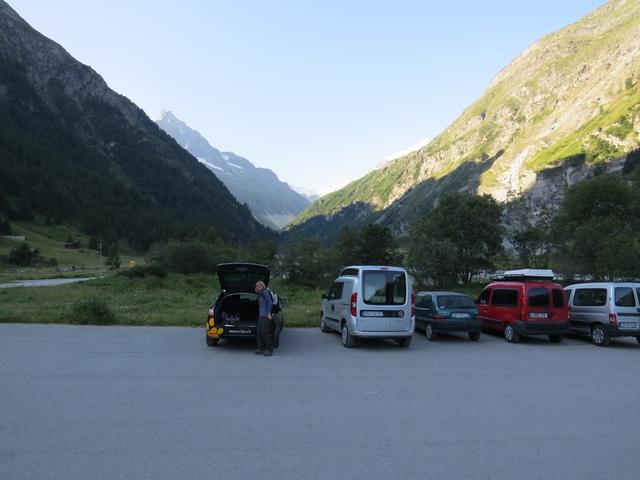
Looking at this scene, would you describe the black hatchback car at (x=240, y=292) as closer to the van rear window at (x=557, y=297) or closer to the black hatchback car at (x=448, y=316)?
the black hatchback car at (x=448, y=316)

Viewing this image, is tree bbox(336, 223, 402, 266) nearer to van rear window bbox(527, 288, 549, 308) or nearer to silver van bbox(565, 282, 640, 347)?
silver van bbox(565, 282, 640, 347)

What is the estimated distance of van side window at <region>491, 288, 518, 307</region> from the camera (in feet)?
47.3

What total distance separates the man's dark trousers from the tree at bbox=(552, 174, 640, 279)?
28876 mm

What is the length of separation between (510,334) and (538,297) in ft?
4.49

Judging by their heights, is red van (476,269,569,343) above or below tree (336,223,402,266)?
below

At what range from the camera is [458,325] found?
Result: 1421cm

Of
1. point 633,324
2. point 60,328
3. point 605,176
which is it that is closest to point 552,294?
point 633,324

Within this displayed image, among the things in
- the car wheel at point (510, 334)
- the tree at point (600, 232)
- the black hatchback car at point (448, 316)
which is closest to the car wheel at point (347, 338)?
the black hatchback car at point (448, 316)

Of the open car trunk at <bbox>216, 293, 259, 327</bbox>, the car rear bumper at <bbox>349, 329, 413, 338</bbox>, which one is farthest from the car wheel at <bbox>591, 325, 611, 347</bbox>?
the open car trunk at <bbox>216, 293, 259, 327</bbox>

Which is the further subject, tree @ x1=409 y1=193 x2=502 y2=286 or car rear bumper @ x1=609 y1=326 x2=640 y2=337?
tree @ x1=409 y1=193 x2=502 y2=286

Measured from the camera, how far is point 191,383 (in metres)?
8.20

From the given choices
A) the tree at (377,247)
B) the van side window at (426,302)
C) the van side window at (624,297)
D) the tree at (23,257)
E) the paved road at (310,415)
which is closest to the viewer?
the paved road at (310,415)

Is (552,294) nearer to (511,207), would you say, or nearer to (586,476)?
(586,476)

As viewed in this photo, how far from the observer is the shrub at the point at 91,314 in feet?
52.3
